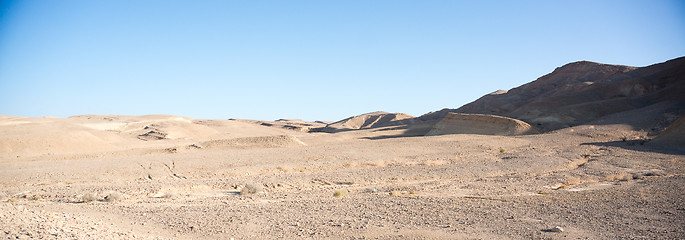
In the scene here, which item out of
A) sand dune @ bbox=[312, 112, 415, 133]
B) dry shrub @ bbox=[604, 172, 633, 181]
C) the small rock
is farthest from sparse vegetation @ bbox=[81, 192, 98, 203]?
sand dune @ bbox=[312, 112, 415, 133]

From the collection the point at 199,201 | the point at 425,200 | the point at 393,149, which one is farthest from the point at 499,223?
the point at 393,149

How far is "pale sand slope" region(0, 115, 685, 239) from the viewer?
788cm

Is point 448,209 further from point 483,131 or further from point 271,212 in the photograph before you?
point 483,131

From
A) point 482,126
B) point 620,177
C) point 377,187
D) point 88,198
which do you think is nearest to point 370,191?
point 377,187

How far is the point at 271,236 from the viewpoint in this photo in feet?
25.7

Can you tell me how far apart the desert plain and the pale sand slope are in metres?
0.04

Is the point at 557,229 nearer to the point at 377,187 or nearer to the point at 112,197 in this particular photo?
the point at 377,187

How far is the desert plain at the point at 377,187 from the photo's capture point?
793 cm

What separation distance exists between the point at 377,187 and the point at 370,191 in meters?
0.83

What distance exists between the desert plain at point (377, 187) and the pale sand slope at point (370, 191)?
4 cm

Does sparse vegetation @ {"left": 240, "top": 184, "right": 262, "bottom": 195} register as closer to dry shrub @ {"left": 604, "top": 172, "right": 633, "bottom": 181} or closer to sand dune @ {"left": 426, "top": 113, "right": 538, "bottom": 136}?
dry shrub @ {"left": 604, "top": 172, "right": 633, "bottom": 181}

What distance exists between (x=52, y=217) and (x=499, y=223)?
24.9 ft

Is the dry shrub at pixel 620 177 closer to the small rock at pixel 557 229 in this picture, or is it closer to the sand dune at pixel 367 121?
the small rock at pixel 557 229

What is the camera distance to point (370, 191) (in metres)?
12.6
